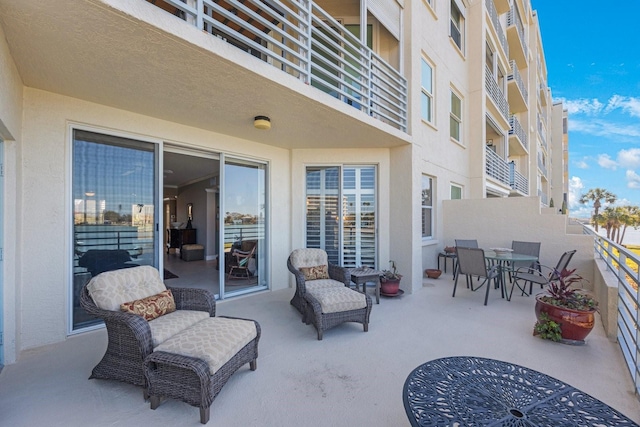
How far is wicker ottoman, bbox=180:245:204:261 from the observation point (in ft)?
34.1

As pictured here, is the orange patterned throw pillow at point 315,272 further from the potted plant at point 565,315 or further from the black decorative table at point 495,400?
the potted plant at point 565,315

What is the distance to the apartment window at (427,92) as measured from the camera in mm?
7289

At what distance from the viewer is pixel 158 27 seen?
2.40 m

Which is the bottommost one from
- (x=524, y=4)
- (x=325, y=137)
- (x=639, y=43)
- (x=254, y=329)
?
(x=254, y=329)

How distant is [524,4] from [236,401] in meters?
21.6

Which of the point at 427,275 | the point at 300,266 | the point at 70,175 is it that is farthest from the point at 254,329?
the point at 427,275

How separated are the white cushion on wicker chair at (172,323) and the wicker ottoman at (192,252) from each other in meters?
7.68

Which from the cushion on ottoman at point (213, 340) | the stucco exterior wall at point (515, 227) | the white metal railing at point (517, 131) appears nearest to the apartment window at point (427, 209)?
the stucco exterior wall at point (515, 227)

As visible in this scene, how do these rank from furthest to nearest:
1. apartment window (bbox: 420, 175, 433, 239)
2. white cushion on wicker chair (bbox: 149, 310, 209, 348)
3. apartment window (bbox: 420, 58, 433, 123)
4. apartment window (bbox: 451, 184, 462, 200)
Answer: apartment window (bbox: 451, 184, 462, 200), apartment window (bbox: 420, 175, 433, 239), apartment window (bbox: 420, 58, 433, 123), white cushion on wicker chair (bbox: 149, 310, 209, 348)

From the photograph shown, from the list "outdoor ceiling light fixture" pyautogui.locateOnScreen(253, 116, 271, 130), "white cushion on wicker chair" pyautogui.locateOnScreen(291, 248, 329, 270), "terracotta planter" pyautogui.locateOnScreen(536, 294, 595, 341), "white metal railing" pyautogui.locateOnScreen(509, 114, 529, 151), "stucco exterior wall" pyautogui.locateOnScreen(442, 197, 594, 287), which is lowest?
"terracotta planter" pyautogui.locateOnScreen(536, 294, 595, 341)

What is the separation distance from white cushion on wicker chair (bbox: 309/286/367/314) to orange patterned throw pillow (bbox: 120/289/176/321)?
1798mm

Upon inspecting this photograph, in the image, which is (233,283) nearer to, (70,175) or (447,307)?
(70,175)

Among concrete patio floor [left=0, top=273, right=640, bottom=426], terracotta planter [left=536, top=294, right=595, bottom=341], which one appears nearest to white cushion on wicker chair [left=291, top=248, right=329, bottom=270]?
concrete patio floor [left=0, top=273, right=640, bottom=426]

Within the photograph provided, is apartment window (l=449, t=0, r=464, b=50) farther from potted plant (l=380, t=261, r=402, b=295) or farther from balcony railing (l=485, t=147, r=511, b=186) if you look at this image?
potted plant (l=380, t=261, r=402, b=295)
